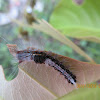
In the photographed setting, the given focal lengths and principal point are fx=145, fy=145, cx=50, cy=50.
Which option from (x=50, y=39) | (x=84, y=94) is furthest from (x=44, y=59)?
(x=50, y=39)

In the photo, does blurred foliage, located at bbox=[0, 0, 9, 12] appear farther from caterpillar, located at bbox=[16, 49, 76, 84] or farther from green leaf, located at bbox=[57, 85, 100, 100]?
green leaf, located at bbox=[57, 85, 100, 100]

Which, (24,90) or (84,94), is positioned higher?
(84,94)

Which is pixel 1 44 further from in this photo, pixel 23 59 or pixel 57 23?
pixel 57 23

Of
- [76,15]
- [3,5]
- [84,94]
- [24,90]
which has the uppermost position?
[84,94]

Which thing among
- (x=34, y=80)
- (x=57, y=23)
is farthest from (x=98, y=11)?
(x=34, y=80)

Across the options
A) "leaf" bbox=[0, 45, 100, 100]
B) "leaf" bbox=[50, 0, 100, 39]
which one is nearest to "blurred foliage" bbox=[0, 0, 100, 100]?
"leaf" bbox=[50, 0, 100, 39]

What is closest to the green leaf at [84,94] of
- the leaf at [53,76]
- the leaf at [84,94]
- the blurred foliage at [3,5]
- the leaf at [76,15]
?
the leaf at [84,94]

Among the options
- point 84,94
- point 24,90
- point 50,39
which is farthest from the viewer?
point 50,39

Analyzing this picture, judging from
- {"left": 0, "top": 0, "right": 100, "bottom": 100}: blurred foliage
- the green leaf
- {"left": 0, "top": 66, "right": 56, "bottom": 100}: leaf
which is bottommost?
{"left": 0, "top": 0, "right": 100, "bottom": 100}: blurred foliage

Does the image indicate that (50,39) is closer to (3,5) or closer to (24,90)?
(3,5)

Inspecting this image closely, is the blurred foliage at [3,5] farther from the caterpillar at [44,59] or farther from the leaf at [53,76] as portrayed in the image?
the leaf at [53,76]

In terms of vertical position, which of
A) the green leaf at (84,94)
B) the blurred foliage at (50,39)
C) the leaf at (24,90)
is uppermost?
the green leaf at (84,94)
